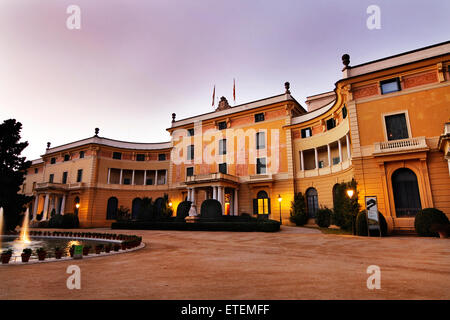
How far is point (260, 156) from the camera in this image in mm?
34719

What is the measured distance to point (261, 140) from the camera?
35156 mm

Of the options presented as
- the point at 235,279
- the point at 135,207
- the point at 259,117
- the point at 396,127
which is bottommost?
the point at 235,279

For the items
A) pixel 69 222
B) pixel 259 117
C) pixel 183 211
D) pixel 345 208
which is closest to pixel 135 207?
pixel 69 222

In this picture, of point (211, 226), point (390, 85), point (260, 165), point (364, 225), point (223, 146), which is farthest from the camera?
point (223, 146)

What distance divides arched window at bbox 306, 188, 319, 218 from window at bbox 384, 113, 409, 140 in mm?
11760

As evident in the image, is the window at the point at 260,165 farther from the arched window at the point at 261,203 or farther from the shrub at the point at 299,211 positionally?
the shrub at the point at 299,211

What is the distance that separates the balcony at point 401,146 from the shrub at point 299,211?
37.1 ft

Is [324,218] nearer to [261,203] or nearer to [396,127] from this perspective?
[261,203]

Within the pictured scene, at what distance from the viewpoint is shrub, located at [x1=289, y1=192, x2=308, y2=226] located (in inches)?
1147

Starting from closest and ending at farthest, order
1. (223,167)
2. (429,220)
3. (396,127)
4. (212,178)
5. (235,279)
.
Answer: (235,279) < (429,220) < (396,127) < (212,178) < (223,167)

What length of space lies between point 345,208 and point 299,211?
8.13 metres

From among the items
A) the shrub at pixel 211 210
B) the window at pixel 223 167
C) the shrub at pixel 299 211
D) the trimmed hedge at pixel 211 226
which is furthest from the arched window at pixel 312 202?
the window at pixel 223 167

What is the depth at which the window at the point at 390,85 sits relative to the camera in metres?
21.0
